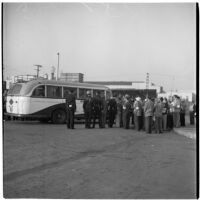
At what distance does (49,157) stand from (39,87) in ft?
29.0

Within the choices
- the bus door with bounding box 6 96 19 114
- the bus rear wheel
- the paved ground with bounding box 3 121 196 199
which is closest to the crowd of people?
the bus rear wheel

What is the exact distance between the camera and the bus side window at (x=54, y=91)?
16.1 meters

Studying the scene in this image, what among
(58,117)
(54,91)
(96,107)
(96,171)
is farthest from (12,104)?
(96,171)

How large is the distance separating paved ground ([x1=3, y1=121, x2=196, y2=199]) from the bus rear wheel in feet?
23.1

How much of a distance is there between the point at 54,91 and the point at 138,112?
4608 mm

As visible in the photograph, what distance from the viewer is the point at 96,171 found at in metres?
6.15

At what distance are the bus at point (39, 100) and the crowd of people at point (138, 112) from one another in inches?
57.4

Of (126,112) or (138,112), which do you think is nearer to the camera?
(138,112)

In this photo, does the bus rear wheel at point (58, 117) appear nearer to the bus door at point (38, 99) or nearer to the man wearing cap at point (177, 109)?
the bus door at point (38, 99)

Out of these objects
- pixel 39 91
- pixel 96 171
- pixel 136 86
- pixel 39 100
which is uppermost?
pixel 136 86

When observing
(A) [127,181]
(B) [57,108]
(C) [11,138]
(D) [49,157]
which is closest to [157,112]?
(B) [57,108]

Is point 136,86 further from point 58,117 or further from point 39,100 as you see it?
point 39,100

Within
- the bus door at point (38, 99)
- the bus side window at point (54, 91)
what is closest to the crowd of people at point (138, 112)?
the bus door at point (38, 99)

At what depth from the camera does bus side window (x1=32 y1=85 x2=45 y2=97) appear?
50.8ft
